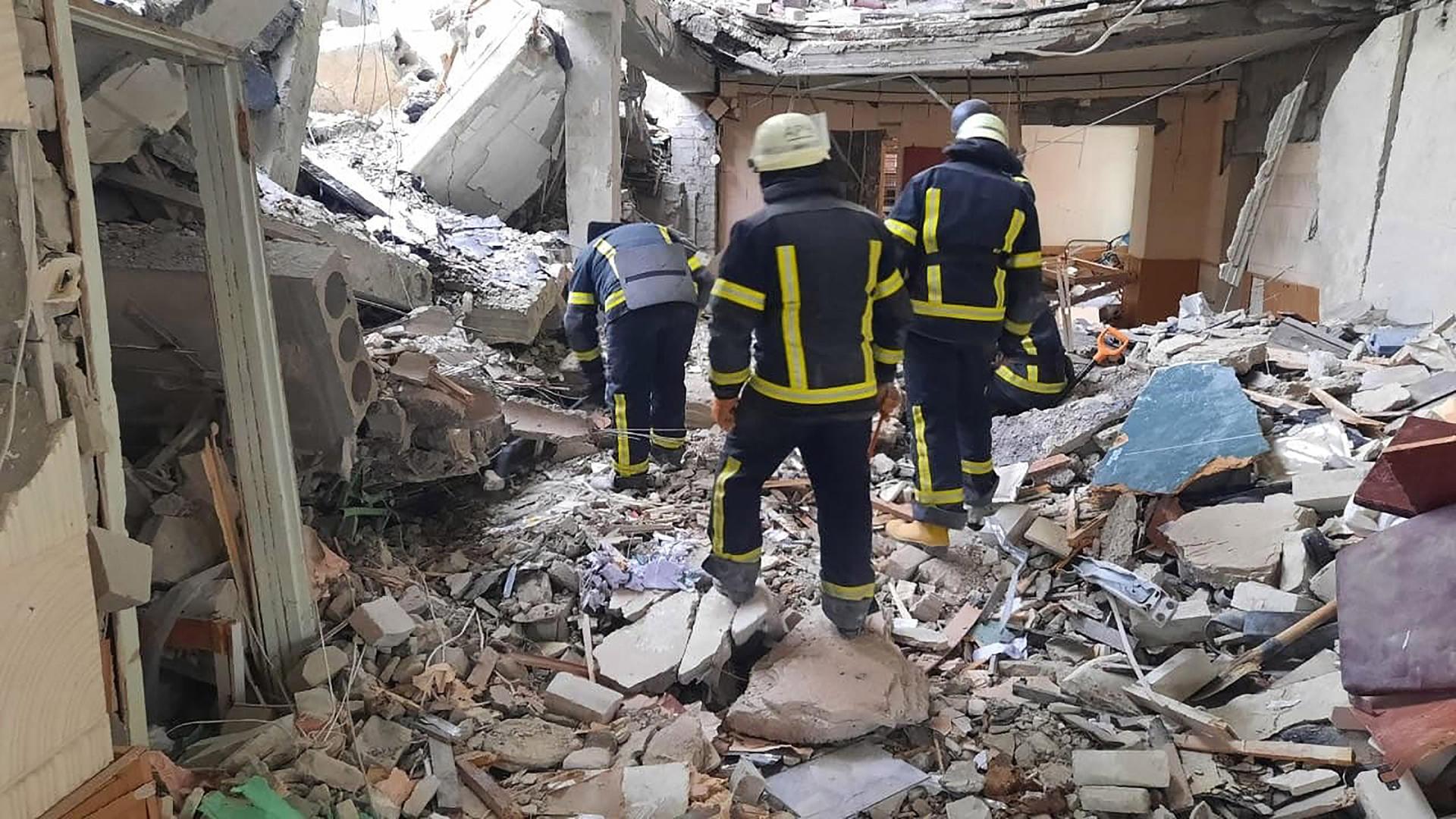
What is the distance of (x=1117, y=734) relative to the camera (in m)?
2.87

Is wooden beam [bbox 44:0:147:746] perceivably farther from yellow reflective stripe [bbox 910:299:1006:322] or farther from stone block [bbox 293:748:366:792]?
yellow reflective stripe [bbox 910:299:1006:322]

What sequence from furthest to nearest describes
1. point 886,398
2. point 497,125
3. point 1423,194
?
point 497,125, point 1423,194, point 886,398

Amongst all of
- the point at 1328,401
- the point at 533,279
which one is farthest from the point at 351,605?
the point at 1328,401

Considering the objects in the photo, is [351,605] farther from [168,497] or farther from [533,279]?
[533,279]

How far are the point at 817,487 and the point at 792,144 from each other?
1.20m

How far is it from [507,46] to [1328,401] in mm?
5795

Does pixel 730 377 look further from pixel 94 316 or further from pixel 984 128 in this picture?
pixel 94 316

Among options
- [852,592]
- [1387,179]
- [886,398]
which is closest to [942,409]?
[886,398]

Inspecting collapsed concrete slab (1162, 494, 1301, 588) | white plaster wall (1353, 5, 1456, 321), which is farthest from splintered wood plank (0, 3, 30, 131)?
white plaster wall (1353, 5, 1456, 321)

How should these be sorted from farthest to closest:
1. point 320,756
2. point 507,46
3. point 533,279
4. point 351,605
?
point 507,46 < point 533,279 < point 351,605 < point 320,756

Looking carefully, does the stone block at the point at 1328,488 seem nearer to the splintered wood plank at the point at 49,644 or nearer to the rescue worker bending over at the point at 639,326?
the rescue worker bending over at the point at 639,326

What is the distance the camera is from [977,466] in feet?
13.9

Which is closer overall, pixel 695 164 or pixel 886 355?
pixel 886 355

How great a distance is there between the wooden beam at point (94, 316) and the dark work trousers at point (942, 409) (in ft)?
9.87
